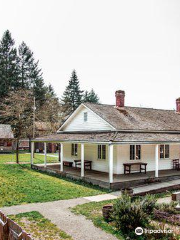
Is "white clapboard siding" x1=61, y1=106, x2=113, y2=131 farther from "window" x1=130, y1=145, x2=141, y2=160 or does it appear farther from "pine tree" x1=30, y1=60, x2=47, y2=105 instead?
"pine tree" x1=30, y1=60, x2=47, y2=105

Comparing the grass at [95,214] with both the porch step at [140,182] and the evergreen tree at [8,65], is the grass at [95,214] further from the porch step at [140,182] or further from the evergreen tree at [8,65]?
the evergreen tree at [8,65]

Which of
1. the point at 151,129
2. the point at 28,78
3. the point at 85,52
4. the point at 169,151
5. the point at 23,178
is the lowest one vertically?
the point at 23,178

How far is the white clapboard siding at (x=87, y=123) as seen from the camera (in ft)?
64.2

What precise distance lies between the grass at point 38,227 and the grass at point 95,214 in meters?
1.32

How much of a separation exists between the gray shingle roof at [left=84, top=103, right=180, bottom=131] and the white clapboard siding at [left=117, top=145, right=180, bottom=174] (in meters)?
1.48

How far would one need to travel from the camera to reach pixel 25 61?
56.6 meters

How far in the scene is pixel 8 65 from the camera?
5406 cm

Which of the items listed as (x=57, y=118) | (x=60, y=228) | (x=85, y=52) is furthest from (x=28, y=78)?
(x=60, y=228)

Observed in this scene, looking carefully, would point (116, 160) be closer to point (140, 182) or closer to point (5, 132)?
point (140, 182)

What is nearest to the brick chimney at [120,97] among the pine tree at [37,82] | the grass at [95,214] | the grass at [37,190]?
the grass at [37,190]

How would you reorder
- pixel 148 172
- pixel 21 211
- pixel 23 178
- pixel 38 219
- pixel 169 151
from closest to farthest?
pixel 38 219, pixel 21 211, pixel 23 178, pixel 148 172, pixel 169 151

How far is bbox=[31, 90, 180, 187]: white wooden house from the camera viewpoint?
16516mm

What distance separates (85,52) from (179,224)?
16.6 metres

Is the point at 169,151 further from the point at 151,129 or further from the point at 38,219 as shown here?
the point at 38,219
